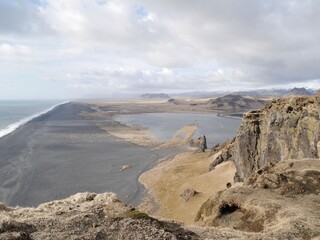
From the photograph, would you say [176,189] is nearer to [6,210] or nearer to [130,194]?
[130,194]

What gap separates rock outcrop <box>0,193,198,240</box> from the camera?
1981cm

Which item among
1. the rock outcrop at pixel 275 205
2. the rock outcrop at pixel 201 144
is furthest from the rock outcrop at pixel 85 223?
the rock outcrop at pixel 201 144

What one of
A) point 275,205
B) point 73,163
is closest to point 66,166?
point 73,163

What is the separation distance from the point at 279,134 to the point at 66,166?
49.2 m

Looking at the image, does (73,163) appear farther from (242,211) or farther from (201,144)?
(242,211)

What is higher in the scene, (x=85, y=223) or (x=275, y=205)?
(x=85, y=223)

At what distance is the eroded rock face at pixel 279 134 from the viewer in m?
51.2

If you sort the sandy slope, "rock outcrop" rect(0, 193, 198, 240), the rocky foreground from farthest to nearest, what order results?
the sandy slope
the rocky foreground
"rock outcrop" rect(0, 193, 198, 240)

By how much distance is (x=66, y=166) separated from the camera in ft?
280

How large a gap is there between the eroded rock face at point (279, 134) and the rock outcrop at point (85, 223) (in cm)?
3359

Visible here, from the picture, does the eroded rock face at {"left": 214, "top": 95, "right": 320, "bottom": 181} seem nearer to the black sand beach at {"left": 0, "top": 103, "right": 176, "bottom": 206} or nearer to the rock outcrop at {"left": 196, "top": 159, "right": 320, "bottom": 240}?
the rock outcrop at {"left": 196, "top": 159, "right": 320, "bottom": 240}

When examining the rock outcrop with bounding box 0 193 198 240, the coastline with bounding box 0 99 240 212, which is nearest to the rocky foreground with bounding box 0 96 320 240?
the rock outcrop with bounding box 0 193 198 240

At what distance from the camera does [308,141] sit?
51062mm

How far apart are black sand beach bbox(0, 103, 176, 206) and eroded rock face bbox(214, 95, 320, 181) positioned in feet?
67.1
